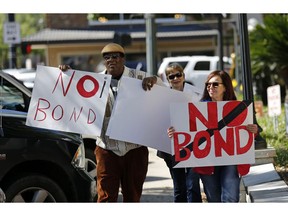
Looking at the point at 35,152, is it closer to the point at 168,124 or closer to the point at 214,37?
the point at 168,124

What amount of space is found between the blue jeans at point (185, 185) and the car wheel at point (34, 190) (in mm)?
1104

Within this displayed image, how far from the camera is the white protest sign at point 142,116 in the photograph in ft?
24.2

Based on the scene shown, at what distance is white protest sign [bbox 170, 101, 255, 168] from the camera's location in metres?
7.08

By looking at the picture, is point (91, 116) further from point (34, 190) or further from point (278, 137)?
point (278, 137)

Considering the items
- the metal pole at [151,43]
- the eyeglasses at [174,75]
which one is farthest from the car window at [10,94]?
the metal pole at [151,43]

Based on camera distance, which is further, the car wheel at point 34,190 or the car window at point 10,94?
the car window at point 10,94

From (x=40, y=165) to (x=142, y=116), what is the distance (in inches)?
46.8

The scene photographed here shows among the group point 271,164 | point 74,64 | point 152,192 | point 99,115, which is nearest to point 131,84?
point 99,115

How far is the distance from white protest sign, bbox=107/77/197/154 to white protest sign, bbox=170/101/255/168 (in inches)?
13.9

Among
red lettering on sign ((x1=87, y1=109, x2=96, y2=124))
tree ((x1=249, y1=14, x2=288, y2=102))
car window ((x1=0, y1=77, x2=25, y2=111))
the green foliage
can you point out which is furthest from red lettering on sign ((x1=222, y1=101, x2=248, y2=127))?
tree ((x1=249, y1=14, x2=288, y2=102))

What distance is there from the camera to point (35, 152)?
25.7ft

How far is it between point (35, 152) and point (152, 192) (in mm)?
3502

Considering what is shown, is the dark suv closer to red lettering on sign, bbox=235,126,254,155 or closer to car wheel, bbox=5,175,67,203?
car wheel, bbox=5,175,67,203

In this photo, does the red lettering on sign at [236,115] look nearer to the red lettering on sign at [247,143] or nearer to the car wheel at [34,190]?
the red lettering on sign at [247,143]
